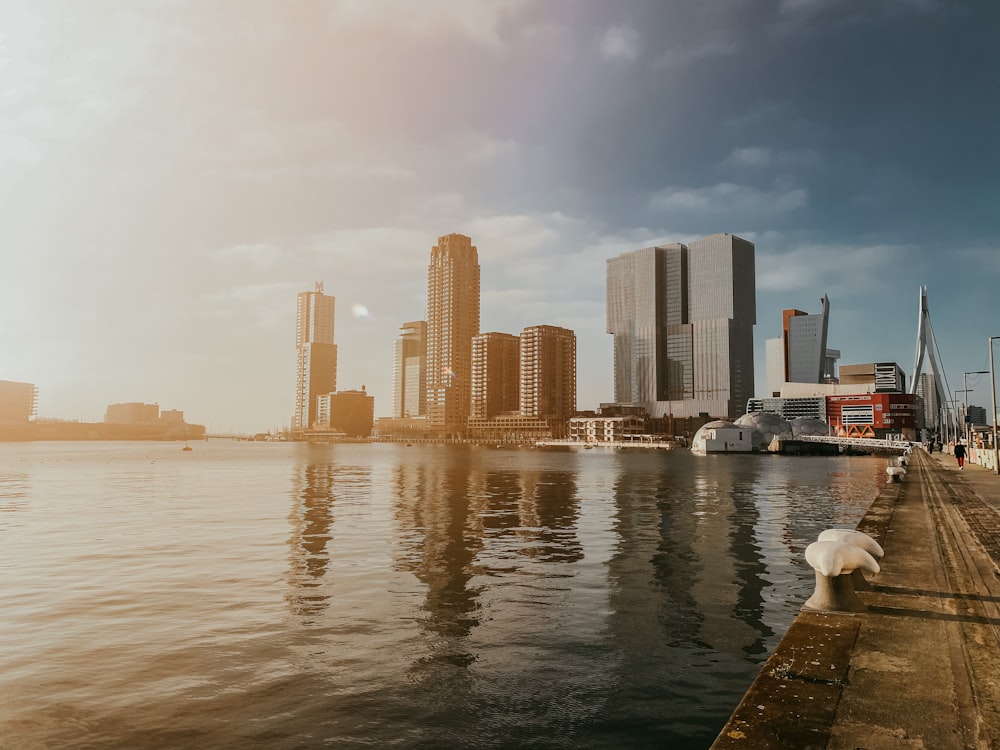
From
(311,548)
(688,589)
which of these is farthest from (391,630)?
(311,548)

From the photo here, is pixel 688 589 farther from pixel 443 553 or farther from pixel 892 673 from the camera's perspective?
pixel 892 673

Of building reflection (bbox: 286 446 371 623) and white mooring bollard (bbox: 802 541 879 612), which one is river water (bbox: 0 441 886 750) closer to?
building reflection (bbox: 286 446 371 623)

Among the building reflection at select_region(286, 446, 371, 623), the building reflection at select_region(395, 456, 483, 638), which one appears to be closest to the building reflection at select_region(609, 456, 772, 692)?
the building reflection at select_region(395, 456, 483, 638)

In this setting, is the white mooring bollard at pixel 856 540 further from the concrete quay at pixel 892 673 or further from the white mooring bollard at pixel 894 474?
the white mooring bollard at pixel 894 474

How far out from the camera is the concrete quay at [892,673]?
24.0ft

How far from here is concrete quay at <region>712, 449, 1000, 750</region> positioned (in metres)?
7.31

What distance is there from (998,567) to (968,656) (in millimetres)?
9114

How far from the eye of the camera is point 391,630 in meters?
16.3

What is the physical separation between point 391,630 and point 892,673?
37.1 ft

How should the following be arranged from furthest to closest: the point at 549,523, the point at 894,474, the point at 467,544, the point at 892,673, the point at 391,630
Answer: the point at 894,474 → the point at 549,523 → the point at 467,544 → the point at 391,630 → the point at 892,673

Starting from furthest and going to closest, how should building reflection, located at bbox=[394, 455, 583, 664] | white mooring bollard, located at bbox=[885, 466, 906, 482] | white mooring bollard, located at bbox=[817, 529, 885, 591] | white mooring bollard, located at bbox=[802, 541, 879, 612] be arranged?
white mooring bollard, located at bbox=[885, 466, 906, 482], building reflection, located at bbox=[394, 455, 583, 664], white mooring bollard, located at bbox=[817, 529, 885, 591], white mooring bollard, located at bbox=[802, 541, 879, 612]

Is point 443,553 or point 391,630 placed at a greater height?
point 391,630

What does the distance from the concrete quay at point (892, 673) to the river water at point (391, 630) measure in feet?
6.91

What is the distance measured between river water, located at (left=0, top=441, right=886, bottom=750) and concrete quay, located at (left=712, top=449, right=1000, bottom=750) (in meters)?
2.11
